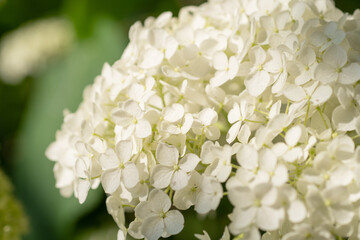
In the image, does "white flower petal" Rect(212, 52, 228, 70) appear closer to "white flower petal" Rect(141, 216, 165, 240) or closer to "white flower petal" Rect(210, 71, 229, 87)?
"white flower petal" Rect(210, 71, 229, 87)

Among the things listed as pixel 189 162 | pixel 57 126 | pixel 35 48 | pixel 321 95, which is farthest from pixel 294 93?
pixel 35 48

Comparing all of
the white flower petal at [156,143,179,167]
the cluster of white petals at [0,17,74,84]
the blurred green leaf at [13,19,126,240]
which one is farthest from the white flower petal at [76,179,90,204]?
the cluster of white petals at [0,17,74,84]

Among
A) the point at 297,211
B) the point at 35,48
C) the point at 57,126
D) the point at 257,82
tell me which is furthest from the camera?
the point at 35,48

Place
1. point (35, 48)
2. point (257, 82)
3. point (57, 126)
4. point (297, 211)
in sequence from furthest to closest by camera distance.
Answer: point (35, 48), point (57, 126), point (257, 82), point (297, 211)

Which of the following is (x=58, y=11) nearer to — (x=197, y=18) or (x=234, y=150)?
(x=197, y=18)

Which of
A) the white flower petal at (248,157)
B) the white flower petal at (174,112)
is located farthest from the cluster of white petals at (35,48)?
the white flower petal at (248,157)

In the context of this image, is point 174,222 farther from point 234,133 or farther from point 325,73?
point 325,73
